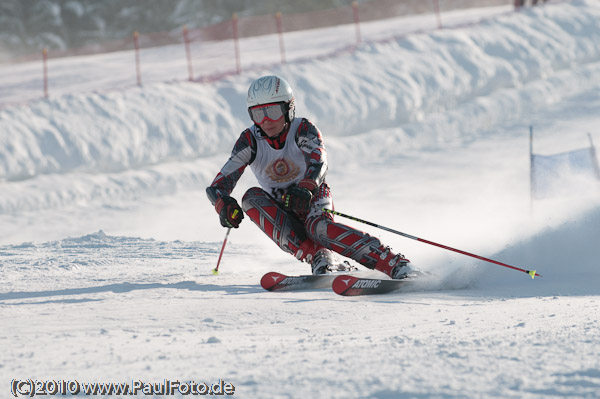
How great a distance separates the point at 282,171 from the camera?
5.29m

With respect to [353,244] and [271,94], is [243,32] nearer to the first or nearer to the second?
[271,94]

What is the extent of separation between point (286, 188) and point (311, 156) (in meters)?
0.34

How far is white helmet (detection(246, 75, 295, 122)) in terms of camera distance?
518cm

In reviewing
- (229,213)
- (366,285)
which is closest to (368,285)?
(366,285)

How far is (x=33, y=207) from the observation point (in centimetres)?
1053

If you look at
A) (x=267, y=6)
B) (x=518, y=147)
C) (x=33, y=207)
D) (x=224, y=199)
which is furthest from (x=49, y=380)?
(x=267, y=6)

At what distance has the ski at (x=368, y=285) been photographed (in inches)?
168

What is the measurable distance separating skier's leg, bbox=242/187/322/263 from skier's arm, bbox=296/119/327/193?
10.9 inches

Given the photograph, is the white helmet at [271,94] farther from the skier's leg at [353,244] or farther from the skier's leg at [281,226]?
the skier's leg at [353,244]

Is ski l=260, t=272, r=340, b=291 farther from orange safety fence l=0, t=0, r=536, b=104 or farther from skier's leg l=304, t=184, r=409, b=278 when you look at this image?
orange safety fence l=0, t=0, r=536, b=104

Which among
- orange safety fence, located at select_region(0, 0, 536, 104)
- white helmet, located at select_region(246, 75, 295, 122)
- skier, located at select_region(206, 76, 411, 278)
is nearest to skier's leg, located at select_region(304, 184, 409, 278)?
skier, located at select_region(206, 76, 411, 278)

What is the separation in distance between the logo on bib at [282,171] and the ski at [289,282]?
890 mm

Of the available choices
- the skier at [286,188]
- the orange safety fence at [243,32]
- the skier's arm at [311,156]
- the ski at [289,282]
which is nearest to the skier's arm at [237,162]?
the skier at [286,188]

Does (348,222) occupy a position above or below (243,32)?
below
